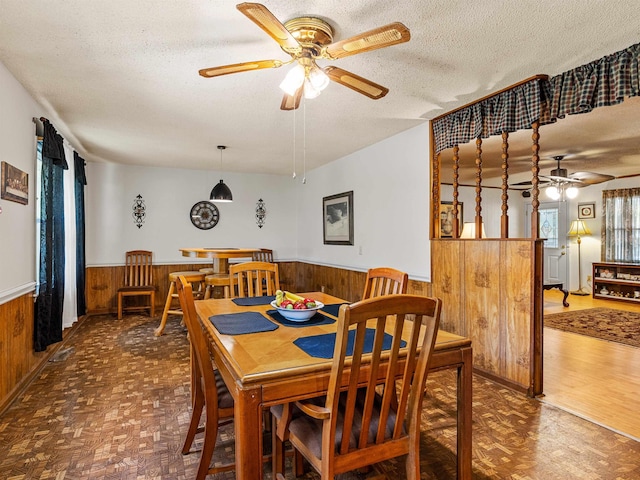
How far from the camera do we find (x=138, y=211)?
5.98m

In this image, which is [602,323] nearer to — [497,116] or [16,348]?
[497,116]

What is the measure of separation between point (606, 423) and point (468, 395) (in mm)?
1444

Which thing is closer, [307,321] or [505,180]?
[307,321]

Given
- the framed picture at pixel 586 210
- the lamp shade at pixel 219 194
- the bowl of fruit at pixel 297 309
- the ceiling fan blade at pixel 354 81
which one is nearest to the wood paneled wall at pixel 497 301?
the ceiling fan blade at pixel 354 81

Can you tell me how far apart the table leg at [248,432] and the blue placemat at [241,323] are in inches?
21.4

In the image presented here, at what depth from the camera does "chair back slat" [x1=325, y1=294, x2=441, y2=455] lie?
1200mm

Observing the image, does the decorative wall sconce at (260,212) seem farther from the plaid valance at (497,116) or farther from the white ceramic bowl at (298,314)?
the white ceramic bowl at (298,314)

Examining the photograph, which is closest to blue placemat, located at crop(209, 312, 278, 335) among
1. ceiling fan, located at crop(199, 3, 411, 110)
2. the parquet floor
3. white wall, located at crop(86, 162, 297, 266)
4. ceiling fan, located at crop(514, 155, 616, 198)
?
the parquet floor

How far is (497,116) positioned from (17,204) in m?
3.74

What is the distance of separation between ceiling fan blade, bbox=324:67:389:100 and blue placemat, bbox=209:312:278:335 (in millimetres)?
1374

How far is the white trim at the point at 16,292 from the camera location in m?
2.55

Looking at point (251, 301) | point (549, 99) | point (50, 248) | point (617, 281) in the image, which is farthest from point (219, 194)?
point (617, 281)

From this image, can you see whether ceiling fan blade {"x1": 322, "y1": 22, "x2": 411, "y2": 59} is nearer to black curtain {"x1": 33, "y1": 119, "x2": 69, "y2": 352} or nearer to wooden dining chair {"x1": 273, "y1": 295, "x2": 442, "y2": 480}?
wooden dining chair {"x1": 273, "y1": 295, "x2": 442, "y2": 480}

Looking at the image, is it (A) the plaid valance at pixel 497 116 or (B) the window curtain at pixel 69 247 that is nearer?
(A) the plaid valance at pixel 497 116
